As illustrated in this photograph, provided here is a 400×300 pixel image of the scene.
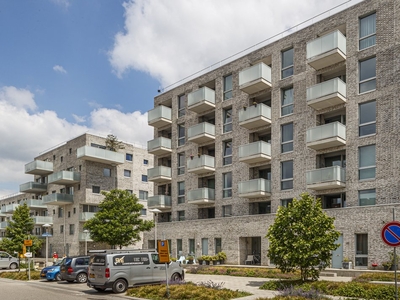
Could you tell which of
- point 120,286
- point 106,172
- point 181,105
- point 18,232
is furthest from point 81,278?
point 106,172

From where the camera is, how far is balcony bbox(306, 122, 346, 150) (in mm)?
29922

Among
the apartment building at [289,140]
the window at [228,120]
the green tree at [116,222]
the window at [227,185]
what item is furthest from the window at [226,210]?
the window at [228,120]

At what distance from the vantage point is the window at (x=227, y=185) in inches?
1524

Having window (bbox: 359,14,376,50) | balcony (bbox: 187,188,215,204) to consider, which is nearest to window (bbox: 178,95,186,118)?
balcony (bbox: 187,188,215,204)

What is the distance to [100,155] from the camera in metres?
55.1

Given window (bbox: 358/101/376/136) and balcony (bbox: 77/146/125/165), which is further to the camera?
balcony (bbox: 77/146/125/165)

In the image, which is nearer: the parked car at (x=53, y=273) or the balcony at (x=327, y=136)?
the parked car at (x=53, y=273)

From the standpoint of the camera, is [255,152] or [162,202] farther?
[162,202]

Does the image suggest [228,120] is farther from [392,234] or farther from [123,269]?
[392,234]

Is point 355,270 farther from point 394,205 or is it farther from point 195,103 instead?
point 195,103

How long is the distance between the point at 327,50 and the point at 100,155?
33579 millimetres

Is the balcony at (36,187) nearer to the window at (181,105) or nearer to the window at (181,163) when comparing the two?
the window at (181,163)

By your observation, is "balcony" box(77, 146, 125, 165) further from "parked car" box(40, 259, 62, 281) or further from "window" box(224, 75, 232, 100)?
"parked car" box(40, 259, 62, 281)

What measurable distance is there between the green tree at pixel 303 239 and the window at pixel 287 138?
533 inches
